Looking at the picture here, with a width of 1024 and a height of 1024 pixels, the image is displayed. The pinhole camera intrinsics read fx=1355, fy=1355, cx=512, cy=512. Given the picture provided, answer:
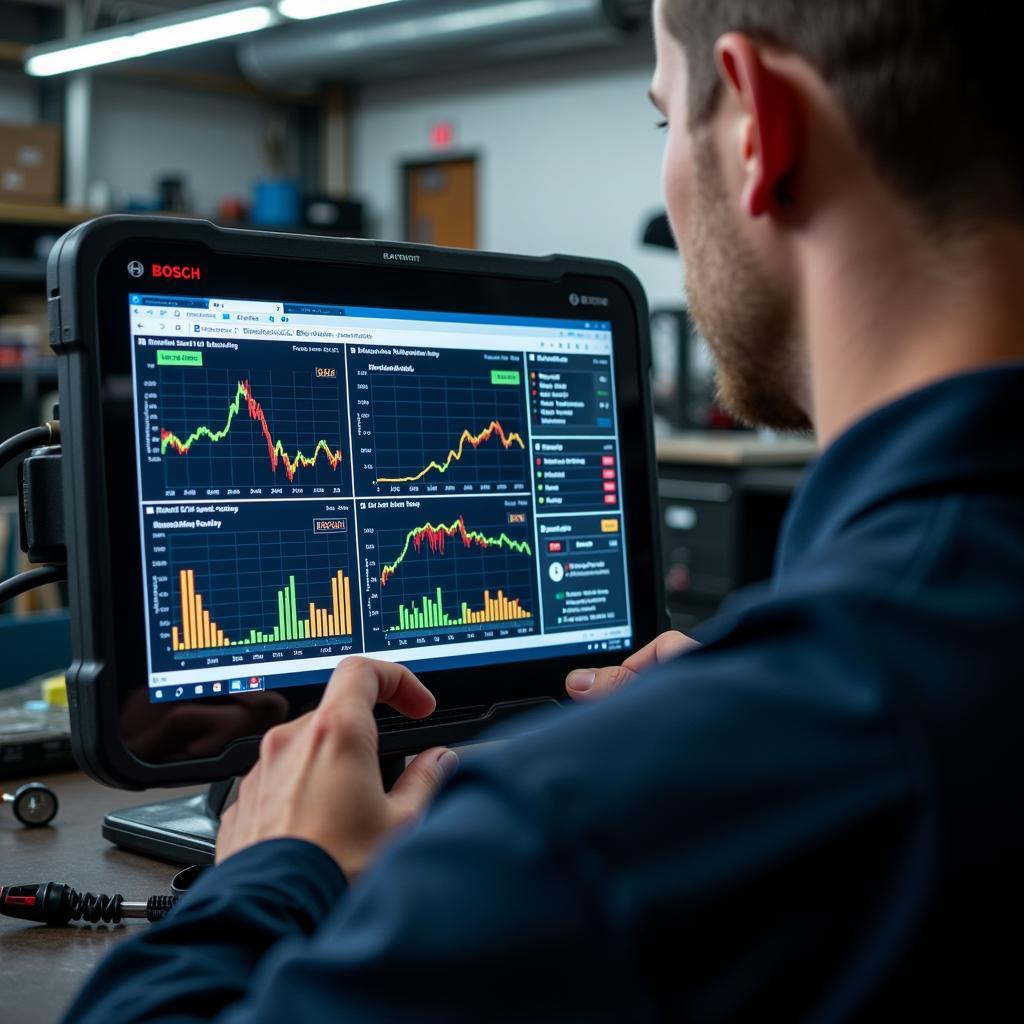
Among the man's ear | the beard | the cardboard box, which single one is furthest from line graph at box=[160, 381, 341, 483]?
the cardboard box

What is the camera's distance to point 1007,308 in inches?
23.0

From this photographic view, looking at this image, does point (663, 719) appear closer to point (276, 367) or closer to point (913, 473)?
point (913, 473)

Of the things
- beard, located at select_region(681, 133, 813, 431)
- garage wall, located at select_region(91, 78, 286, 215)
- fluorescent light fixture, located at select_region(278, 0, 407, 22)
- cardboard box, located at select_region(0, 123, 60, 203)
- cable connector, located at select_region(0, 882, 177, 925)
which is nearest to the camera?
beard, located at select_region(681, 133, 813, 431)

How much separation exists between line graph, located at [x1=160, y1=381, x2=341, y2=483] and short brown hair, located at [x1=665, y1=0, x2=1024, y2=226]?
0.51 m

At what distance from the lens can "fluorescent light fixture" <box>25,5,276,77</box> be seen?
19.3 ft

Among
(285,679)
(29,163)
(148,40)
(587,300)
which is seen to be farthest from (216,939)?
(29,163)

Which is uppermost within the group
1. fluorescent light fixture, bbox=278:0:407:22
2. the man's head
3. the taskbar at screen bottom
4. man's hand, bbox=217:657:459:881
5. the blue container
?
fluorescent light fixture, bbox=278:0:407:22

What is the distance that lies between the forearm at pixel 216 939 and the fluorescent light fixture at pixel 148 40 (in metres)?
5.58

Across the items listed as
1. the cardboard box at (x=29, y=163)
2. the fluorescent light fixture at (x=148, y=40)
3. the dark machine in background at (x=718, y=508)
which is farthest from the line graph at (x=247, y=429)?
the cardboard box at (x=29, y=163)

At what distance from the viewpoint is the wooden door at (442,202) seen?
7914mm

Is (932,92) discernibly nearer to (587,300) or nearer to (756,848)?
(756,848)

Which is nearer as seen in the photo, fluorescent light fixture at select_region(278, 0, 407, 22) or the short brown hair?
the short brown hair

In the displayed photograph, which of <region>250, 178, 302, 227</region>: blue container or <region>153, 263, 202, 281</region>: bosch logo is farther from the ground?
<region>250, 178, 302, 227</region>: blue container

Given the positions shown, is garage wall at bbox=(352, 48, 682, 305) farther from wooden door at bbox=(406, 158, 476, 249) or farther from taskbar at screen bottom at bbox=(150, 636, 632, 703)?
taskbar at screen bottom at bbox=(150, 636, 632, 703)
